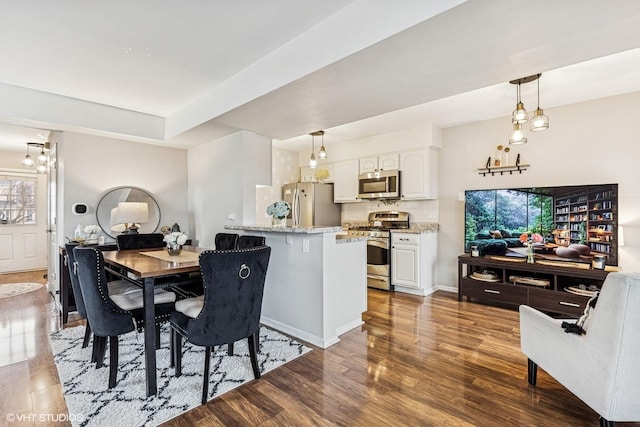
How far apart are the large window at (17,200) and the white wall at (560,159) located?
315 inches

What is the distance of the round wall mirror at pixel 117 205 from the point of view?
405 cm

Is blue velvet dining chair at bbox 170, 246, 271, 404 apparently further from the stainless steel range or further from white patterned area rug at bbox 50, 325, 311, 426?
the stainless steel range

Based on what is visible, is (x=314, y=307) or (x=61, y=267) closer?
(x=314, y=307)

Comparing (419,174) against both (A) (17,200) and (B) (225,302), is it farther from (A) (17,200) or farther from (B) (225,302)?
(A) (17,200)

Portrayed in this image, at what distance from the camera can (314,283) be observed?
284 cm

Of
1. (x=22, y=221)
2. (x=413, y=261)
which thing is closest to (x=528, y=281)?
(x=413, y=261)

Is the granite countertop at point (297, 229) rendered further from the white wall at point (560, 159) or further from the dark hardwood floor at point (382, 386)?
the white wall at point (560, 159)

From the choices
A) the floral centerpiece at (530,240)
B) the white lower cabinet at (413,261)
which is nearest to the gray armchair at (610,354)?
the floral centerpiece at (530,240)

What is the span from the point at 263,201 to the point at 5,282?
178 inches

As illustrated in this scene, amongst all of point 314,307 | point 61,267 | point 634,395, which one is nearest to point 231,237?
point 314,307

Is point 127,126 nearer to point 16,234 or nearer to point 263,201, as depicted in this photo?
point 263,201

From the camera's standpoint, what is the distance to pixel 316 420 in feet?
5.87

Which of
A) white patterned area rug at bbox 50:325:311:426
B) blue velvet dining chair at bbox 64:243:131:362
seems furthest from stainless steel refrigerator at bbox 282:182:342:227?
blue velvet dining chair at bbox 64:243:131:362

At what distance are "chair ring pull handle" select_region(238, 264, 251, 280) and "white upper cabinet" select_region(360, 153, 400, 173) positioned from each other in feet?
11.7
